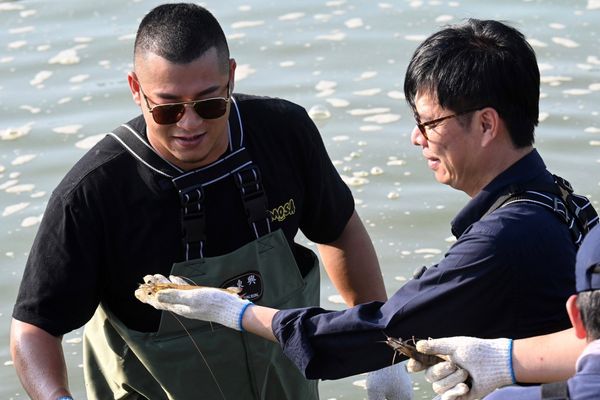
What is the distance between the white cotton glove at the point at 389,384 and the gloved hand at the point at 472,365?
1306 millimetres

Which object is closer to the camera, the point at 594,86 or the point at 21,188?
the point at 21,188

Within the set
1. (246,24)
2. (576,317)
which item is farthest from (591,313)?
(246,24)

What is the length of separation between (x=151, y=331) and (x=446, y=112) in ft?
4.43

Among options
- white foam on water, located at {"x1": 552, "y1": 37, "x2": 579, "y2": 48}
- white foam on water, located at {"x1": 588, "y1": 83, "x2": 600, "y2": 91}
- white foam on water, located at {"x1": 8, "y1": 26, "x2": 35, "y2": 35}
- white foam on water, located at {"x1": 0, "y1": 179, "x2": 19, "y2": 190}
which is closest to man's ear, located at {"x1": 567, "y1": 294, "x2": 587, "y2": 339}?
white foam on water, located at {"x1": 0, "y1": 179, "x2": 19, "y2": 190}

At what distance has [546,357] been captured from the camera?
3398mm

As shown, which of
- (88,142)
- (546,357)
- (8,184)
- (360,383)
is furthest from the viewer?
(88,142)

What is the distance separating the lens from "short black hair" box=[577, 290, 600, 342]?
2861 mm

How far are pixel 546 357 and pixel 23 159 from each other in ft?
17.8

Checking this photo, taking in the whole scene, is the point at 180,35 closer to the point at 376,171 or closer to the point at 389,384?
the point at 389,384

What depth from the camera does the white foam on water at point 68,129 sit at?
27.9ft

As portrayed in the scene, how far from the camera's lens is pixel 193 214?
4309mm

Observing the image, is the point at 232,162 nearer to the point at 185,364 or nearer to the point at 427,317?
the point at 185,364

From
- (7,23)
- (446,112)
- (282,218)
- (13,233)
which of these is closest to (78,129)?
(13,233)

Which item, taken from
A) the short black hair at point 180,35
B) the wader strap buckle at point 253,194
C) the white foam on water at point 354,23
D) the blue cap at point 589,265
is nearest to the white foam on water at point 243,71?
the white foam on water at point 354,23
